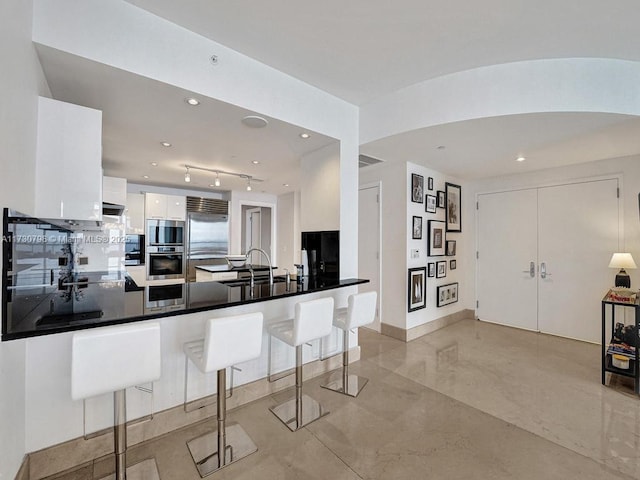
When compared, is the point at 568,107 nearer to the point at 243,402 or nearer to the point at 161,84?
the point at 161,84

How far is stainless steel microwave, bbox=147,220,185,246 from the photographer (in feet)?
16.7

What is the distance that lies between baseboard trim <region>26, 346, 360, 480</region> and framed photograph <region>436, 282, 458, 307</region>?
2862mm

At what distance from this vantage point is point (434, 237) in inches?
177

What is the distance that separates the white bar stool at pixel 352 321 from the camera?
2.68 meters

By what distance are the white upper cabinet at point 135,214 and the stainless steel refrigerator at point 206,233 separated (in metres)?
0.78

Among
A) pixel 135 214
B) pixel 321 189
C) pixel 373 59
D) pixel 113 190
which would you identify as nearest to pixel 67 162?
pixel 321 189

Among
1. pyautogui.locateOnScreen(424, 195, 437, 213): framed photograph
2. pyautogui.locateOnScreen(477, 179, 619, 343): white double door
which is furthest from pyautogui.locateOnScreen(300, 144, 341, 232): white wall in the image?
pyautogui.locateOnScreen(477, 179, 619, 343): white double door

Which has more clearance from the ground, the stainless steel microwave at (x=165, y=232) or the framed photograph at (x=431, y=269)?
the stainless steel microwave at (x=165, y=232)

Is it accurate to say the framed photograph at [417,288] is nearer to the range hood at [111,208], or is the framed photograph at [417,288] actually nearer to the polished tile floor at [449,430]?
the polished tile floor at [449,430]

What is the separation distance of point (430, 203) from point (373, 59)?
252cm

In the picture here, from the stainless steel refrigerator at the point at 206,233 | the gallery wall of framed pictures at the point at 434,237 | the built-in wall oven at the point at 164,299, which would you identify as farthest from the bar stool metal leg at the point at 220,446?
the stainless steel refrigerator at the point at 206,233

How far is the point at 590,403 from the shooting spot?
251 cm

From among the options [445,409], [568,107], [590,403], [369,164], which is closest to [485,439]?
[445,409]

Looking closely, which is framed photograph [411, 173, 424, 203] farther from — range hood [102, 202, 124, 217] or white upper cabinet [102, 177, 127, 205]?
white upper cabinet [102, 177, 127, 205]
